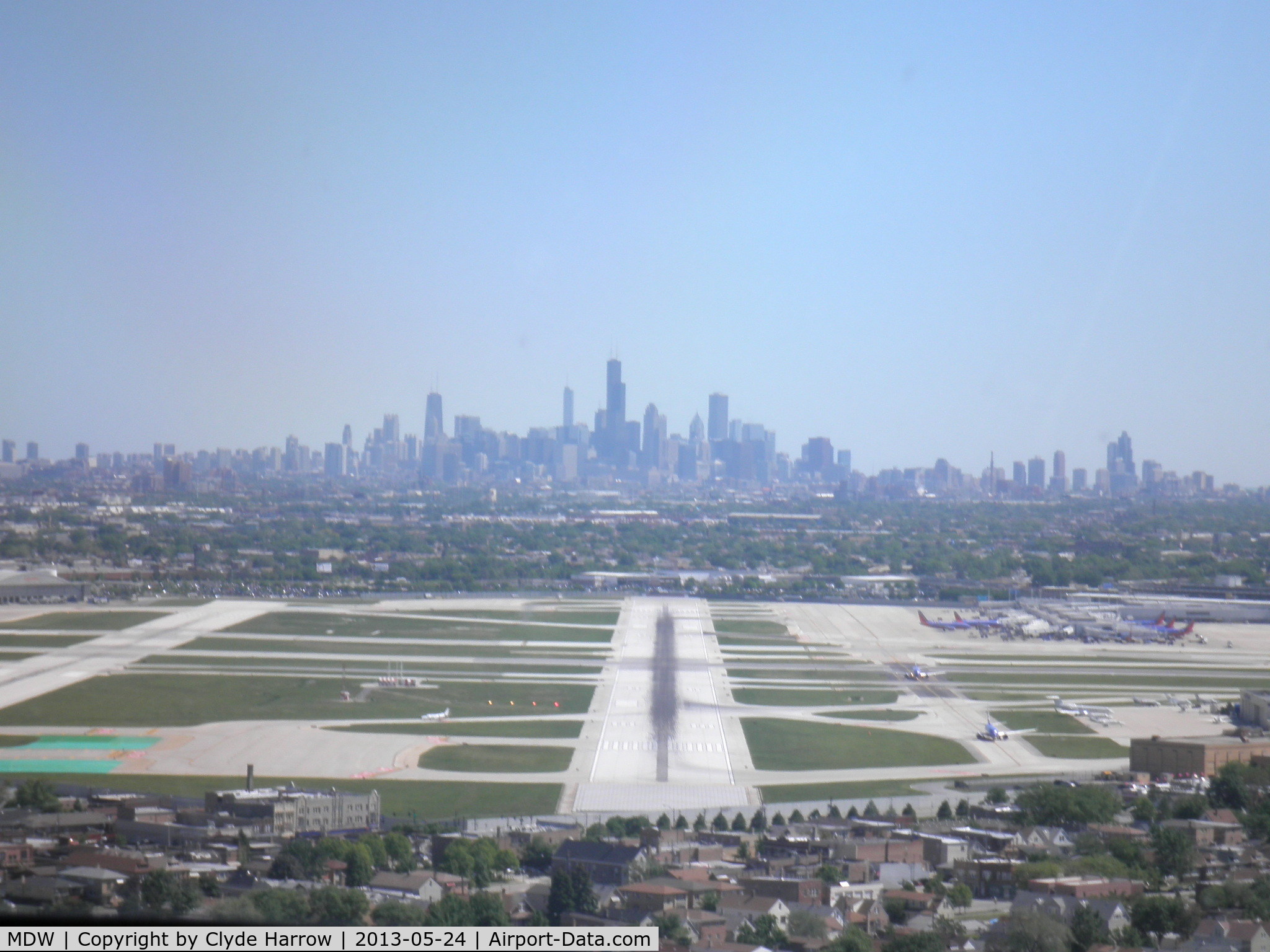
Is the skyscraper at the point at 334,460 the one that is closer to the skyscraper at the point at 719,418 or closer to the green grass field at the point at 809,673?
the skyscraper at the point at 719,418

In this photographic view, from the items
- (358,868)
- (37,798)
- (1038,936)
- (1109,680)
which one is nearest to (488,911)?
(358,868)

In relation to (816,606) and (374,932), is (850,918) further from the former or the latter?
(816,606)

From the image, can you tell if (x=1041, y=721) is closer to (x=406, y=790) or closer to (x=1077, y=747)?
(x=1077, y=747)

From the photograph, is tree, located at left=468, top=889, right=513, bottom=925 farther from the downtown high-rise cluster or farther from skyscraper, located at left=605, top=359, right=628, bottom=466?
skyscraper, located at left=605, top=359, right=628, bottom=466

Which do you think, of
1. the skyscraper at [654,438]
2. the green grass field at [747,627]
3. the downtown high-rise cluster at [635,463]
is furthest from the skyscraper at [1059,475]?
the green grass field at [747,627]

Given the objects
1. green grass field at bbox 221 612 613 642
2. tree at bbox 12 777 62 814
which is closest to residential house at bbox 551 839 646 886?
tree at bbox 12 777 62 814

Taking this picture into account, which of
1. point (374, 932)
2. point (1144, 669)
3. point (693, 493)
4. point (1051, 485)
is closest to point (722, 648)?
point (1144, 669)
